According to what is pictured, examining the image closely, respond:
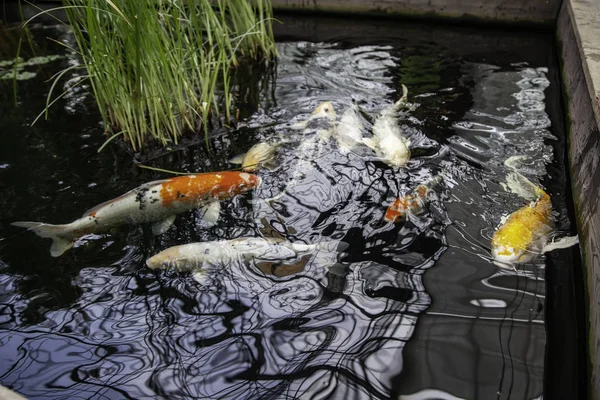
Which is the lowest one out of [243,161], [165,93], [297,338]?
[297,338]

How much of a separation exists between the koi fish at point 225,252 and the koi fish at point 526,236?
0.75m

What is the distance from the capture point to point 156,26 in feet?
9.12

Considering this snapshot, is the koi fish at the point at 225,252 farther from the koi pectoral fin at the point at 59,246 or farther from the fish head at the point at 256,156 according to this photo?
the fish head at the point at 256,156

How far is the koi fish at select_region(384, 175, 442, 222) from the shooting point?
259 centimetres

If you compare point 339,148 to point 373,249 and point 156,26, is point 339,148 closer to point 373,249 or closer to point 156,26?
point 373,249

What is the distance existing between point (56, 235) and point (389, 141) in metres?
1.91

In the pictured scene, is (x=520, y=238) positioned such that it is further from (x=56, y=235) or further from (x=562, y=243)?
(x=56, y=235)

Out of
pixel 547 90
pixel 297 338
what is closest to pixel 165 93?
pixel 297 338

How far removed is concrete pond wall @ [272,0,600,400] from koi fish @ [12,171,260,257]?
1693 mm

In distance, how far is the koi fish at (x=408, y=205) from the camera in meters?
2.59

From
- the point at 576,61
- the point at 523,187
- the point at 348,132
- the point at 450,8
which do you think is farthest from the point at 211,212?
the point at 450,8

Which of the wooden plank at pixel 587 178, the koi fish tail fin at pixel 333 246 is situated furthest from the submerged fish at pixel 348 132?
the wooden plank at pixel 587 178

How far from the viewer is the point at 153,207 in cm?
258

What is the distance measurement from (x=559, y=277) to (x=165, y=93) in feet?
7.58
